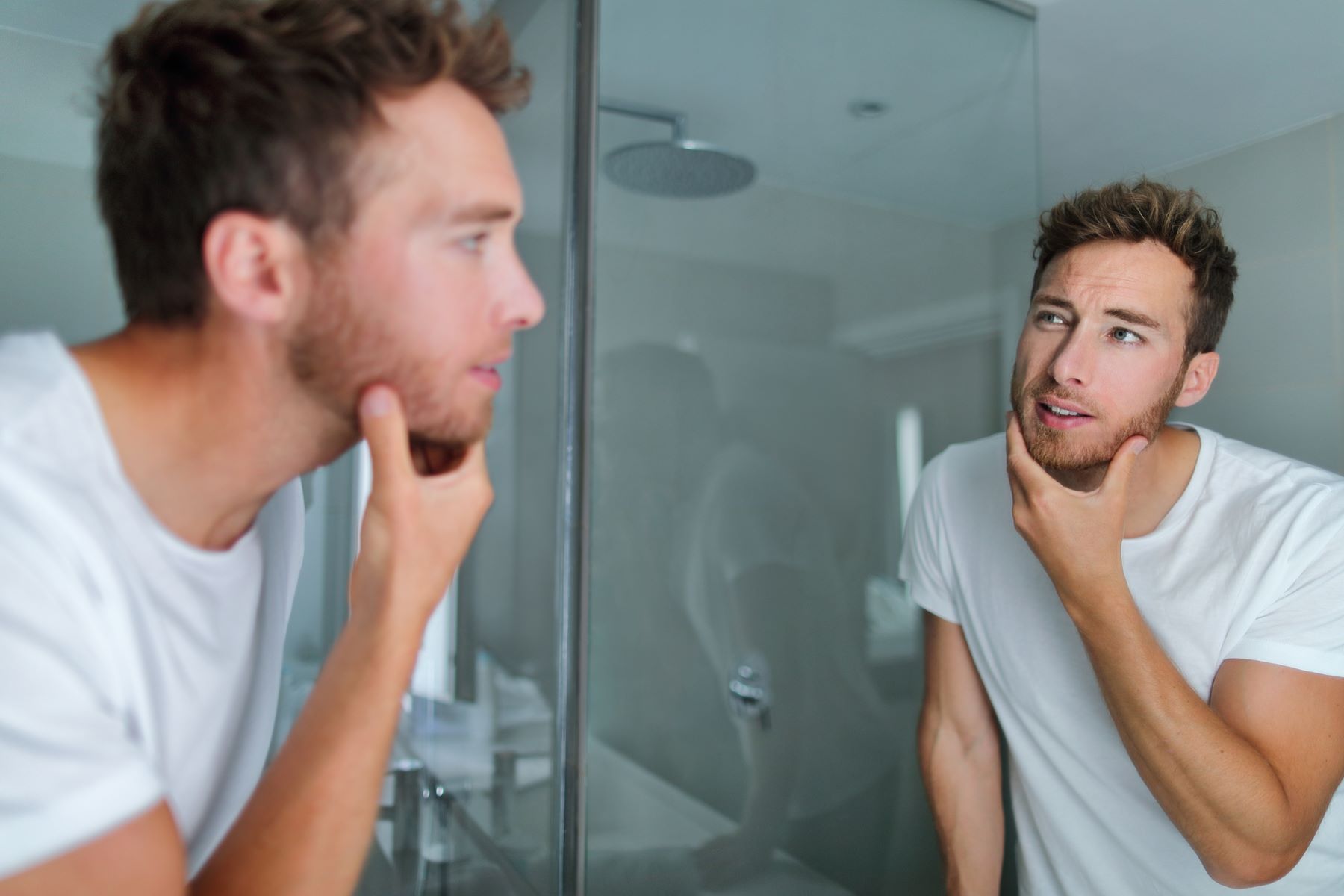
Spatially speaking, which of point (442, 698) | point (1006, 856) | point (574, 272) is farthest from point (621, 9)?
point (1006, 856)

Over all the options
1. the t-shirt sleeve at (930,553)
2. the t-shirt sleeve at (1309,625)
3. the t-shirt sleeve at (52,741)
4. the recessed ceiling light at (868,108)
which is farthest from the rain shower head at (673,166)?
the t-shirt sleeve at (52,741)

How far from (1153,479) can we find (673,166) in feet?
2.82

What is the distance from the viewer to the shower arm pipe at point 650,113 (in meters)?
1.51

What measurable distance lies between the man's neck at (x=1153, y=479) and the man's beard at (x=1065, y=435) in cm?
3

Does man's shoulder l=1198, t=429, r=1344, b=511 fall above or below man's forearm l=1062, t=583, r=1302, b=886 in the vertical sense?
above

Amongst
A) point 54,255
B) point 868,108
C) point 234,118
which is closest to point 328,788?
point 234,118

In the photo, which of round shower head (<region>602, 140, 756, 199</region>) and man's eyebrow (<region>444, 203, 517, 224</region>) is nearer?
man's eyebrow (<region>444, 203, 517, 224</region>)

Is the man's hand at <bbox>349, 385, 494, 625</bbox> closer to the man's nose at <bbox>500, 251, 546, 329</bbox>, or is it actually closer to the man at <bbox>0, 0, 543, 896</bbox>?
the man at <bbox>0, 0, 543, 896</bbox>

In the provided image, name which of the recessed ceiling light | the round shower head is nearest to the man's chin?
the round shower head

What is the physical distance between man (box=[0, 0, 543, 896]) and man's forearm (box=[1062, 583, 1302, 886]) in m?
0.72

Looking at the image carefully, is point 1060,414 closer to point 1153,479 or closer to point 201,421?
point 1153,479

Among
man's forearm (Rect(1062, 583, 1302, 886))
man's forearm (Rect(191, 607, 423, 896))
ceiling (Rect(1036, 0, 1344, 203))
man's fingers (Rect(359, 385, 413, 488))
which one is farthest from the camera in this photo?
ceiling (Rect(1036, 0, 1344, 203))

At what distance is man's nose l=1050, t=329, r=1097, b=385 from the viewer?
47.2 inches

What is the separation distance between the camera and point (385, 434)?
0.75m
